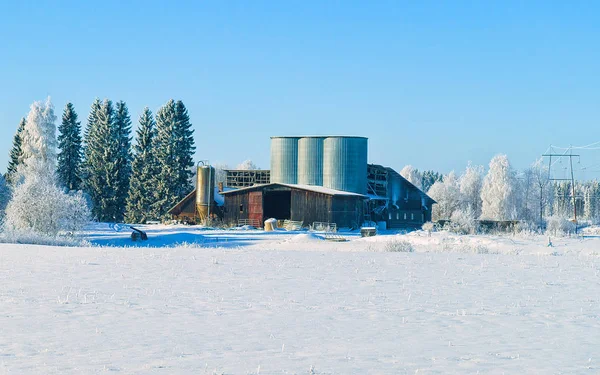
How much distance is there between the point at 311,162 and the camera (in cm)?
7181

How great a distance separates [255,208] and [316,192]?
18.6 feet

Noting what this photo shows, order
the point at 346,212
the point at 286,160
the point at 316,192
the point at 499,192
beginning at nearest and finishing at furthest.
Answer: the point at 316,192 < the point at 346,212 < the point at 286,160 < the point at 499,192

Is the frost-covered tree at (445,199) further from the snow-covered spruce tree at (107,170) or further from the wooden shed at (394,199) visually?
the snow-covered spruce tree at (107,170)

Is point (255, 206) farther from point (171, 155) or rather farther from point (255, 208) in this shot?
point (171, 155)

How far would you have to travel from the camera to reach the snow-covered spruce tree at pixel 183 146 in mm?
79500

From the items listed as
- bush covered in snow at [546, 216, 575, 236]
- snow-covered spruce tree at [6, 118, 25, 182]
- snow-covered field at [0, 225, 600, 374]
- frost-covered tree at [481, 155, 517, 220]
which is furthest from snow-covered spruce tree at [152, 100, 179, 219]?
snow-covered field at [0, 225, 600, 374]

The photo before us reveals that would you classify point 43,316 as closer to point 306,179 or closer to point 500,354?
point 500,354

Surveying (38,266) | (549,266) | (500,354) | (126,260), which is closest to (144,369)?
(500,354)

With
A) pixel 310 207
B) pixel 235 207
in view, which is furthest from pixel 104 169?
pixel 310 207

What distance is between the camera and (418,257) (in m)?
28.7

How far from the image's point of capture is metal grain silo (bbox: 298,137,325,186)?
7150 cm

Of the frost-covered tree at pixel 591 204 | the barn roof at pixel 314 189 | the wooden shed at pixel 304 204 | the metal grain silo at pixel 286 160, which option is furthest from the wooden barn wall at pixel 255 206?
the frost-covered tree at pixel 591 204

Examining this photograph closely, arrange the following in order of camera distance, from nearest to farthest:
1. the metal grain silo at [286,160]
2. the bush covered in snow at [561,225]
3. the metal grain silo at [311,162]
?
the metal grain silo at [311,162] → the bush covered in snow at [561,225] → the metal grain silo at [286,160]

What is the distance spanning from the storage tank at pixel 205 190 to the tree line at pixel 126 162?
9244 mm
